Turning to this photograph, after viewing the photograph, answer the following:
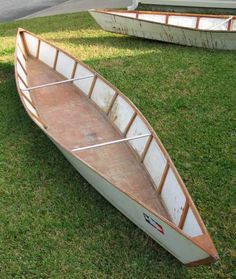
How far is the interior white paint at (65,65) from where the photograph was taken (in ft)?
29.5

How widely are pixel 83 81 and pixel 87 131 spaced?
1531mm

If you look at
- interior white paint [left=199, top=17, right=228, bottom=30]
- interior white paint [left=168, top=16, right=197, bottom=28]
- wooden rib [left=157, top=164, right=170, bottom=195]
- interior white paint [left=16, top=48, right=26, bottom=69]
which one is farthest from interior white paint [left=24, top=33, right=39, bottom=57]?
wooden rib [left=157, top=164, right=170, bottom=195]

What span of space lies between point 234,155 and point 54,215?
2.99 metres

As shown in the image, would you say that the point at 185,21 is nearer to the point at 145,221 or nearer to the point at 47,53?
the point at 47,53

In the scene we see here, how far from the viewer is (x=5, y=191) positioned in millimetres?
6285

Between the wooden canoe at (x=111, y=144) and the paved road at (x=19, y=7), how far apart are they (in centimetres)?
741

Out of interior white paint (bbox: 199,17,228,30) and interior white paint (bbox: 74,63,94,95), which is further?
interior white paint (bbox: 199,17,228,30)

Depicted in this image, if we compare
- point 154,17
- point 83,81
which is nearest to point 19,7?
point 154,17

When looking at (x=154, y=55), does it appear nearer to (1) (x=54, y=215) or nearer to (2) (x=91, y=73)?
(2) (x=91, y=73)

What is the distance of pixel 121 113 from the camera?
24.0ft

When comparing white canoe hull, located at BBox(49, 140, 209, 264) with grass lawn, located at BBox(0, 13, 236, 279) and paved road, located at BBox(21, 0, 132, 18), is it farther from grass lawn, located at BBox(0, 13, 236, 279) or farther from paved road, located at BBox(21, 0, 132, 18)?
paved road, located at BBox(21, 0, 132, 18)

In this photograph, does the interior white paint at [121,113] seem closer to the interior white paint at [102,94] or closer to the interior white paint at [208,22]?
the interior white paint at [102,94]

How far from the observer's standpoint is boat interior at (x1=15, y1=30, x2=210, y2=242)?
5.41 m

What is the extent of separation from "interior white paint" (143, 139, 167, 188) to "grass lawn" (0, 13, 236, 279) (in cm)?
60
